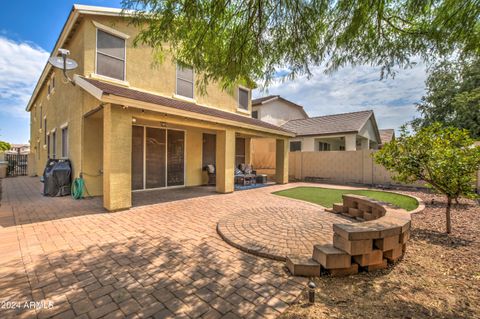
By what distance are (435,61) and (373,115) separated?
17.8 m

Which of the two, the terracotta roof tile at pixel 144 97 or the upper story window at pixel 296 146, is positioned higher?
the terracotta roof tile at pixel 144 97

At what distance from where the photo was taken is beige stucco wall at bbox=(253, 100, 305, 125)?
19172 millimetres

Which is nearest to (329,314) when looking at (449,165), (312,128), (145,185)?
(449,165)

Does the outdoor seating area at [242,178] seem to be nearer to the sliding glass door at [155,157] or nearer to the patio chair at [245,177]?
the patio chair at [245,177]

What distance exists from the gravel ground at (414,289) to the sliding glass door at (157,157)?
316 inches

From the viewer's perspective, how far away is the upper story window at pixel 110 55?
24.9ft

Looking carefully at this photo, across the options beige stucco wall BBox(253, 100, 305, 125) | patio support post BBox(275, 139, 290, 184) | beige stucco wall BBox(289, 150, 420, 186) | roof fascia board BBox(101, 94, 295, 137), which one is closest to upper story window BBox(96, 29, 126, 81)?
roof fascia board BBox(101, 94, 295, 137)

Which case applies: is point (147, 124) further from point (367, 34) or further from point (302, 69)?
point (367, 34)

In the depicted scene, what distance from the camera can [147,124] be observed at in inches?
346

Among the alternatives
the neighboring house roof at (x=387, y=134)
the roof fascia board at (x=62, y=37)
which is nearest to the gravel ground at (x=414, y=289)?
the roof fascia board at (x=62, y=37)

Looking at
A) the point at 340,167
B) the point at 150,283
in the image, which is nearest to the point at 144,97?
the point at 150,283

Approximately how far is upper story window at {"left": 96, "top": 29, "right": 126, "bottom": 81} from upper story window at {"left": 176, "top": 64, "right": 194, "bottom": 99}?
2.45 m

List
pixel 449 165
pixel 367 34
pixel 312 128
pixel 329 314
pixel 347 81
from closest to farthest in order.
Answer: pixel 329 314
pixel 367 34
pixel 449 165
pixel 347 81
pixel 312 128

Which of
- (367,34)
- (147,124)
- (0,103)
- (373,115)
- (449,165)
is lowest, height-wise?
(449,165)
